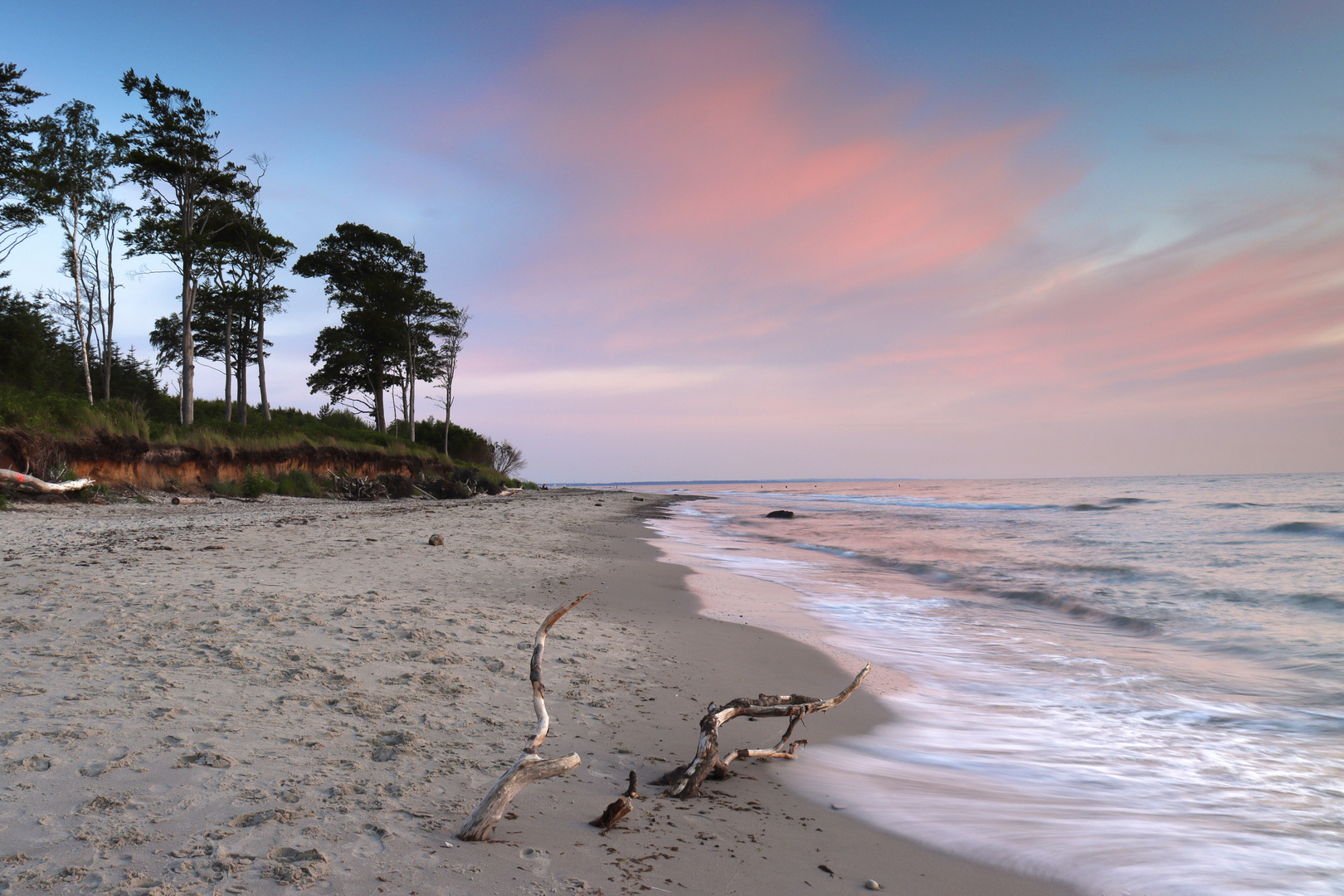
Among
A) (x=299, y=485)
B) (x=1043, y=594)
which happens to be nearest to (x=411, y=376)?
(x=299, y=485)

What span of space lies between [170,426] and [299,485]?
3.48 meters

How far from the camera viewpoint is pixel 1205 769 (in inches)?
156

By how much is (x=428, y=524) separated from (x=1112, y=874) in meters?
12.3

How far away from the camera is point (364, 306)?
32.6m

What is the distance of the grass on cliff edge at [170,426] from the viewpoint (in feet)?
42.3

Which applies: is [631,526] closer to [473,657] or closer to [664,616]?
[664,616]

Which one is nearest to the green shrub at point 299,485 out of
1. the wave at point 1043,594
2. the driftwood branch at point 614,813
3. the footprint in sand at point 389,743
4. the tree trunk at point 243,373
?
the tree trunk at point 243,373

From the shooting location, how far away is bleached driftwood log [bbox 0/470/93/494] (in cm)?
1112

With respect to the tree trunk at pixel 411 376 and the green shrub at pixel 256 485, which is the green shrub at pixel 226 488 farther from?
the tree trunk at pixel 411 376

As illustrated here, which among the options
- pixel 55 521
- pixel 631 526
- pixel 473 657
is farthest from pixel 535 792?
pixel 631 526

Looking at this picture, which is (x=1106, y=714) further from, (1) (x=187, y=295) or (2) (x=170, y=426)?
(1) (x=187, y=295)

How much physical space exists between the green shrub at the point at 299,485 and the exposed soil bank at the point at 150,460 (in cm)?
34

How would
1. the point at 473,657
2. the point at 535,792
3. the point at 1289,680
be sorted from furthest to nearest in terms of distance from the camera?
the point at 1289,680, the point at 473,657, the point at 535,792

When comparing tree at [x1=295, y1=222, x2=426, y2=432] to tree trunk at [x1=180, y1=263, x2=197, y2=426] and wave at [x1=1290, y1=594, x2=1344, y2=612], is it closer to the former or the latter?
tree trunk at [x1=180, y1=263, x2=197, y2=426]
